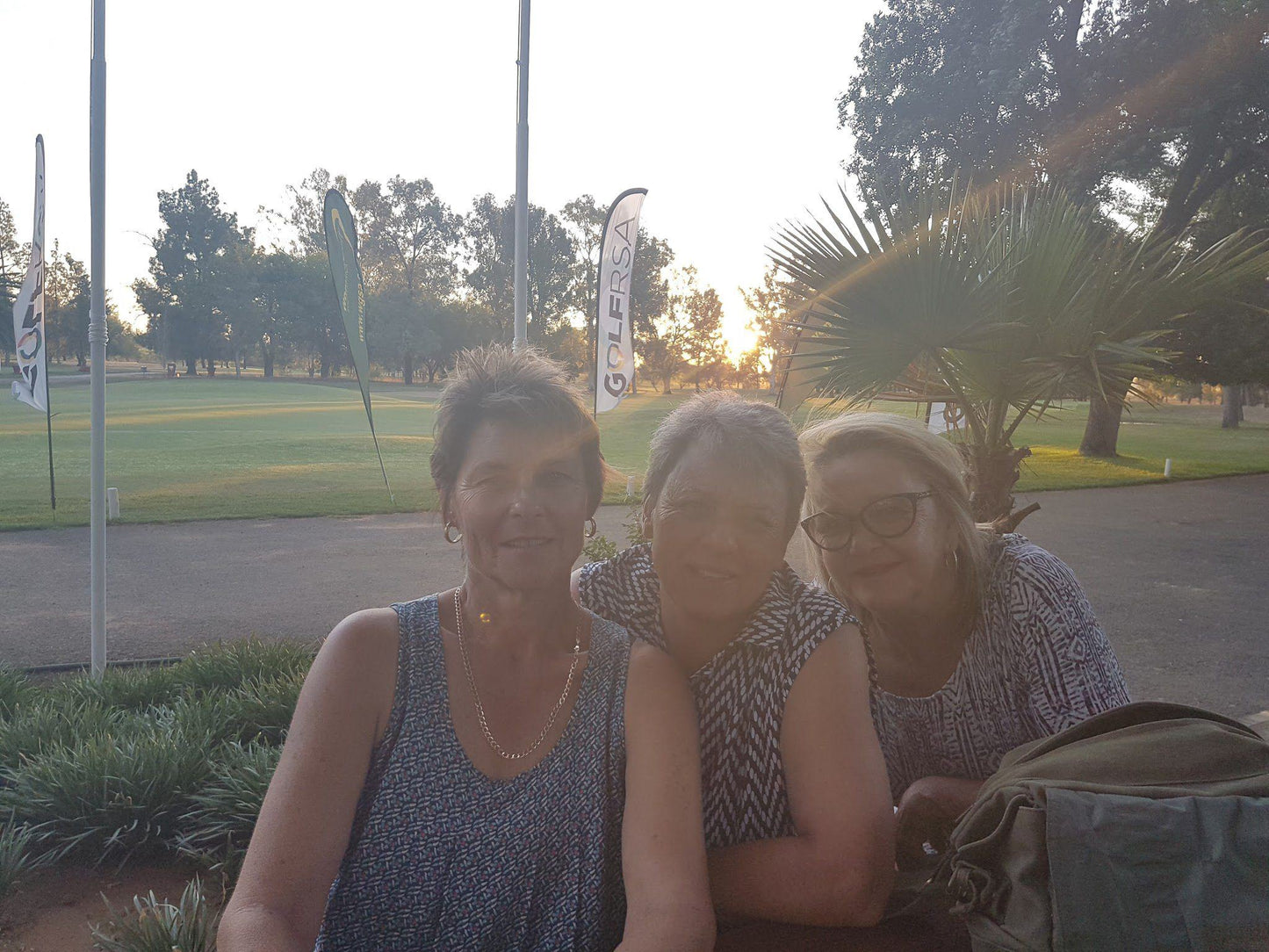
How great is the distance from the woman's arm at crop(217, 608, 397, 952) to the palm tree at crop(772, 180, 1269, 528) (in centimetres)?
316

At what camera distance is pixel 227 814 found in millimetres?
3109

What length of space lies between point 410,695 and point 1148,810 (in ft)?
3.92

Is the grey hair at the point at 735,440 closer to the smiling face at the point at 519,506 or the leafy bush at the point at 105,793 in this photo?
the smiling face at the point at 519,506

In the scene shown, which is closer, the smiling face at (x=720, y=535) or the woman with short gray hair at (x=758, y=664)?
the woman with short gray hair at (x=758, y=664)

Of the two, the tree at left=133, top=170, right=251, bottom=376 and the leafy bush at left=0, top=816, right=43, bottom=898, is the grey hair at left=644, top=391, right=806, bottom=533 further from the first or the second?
the tree at left=133, top=170, right=251, bottom=376

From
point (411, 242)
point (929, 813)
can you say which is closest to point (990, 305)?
point (929, 813)

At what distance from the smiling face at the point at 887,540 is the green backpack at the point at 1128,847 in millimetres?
704

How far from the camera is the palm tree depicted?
4262 millimetres

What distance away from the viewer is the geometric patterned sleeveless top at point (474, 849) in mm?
1656

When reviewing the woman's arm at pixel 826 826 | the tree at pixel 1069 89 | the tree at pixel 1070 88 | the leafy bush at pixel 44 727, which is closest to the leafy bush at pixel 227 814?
the leafy bush at pixel 44 727

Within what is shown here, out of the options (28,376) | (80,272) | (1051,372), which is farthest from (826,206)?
(80,272)

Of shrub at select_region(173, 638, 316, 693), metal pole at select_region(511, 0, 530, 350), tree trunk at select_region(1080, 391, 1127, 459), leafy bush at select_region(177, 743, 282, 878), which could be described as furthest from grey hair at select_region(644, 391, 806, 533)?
tree trunk at select_region(1080, 391, 1127, 459)

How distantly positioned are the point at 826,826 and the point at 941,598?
75 cm

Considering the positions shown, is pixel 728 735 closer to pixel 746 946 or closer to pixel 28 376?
pixel 746 946
